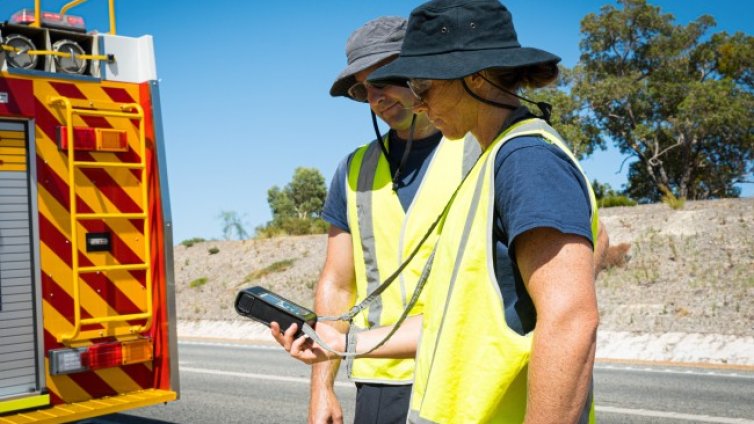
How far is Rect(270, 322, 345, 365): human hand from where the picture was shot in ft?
9.03

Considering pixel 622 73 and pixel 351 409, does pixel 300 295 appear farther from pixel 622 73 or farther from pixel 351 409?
pixel 622 73

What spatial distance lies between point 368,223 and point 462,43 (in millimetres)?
1498

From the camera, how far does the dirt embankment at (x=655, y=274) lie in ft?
54.6

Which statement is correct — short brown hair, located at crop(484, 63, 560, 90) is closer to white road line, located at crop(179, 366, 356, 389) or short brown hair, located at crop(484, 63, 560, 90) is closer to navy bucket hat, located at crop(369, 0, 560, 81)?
navy bucket hat, located at crop(369, 0, 560, 81)

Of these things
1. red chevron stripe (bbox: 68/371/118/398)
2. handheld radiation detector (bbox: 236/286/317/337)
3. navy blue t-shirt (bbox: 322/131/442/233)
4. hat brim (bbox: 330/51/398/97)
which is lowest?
red chevron stripe (bbox: 68/371/118/398)

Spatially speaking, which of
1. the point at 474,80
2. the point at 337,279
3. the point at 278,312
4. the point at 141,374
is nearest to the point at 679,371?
the point at 141,374

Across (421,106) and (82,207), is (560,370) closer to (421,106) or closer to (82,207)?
(421,106)

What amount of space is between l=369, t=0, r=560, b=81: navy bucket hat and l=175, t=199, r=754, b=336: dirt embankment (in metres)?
14.2

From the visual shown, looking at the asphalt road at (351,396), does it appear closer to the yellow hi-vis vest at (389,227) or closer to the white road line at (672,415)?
the white road line at (672,415)

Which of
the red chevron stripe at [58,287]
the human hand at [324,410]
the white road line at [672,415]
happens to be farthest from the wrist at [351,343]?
the white road line at [672,415]

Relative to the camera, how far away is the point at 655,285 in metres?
19.1

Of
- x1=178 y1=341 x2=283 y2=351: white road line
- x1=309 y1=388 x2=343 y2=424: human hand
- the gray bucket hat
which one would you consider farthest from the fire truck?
x1=178 y1=341 x2=283 y2=351: white road line

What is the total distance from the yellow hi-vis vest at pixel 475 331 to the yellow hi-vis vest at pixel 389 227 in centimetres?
113

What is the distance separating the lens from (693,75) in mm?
38000
